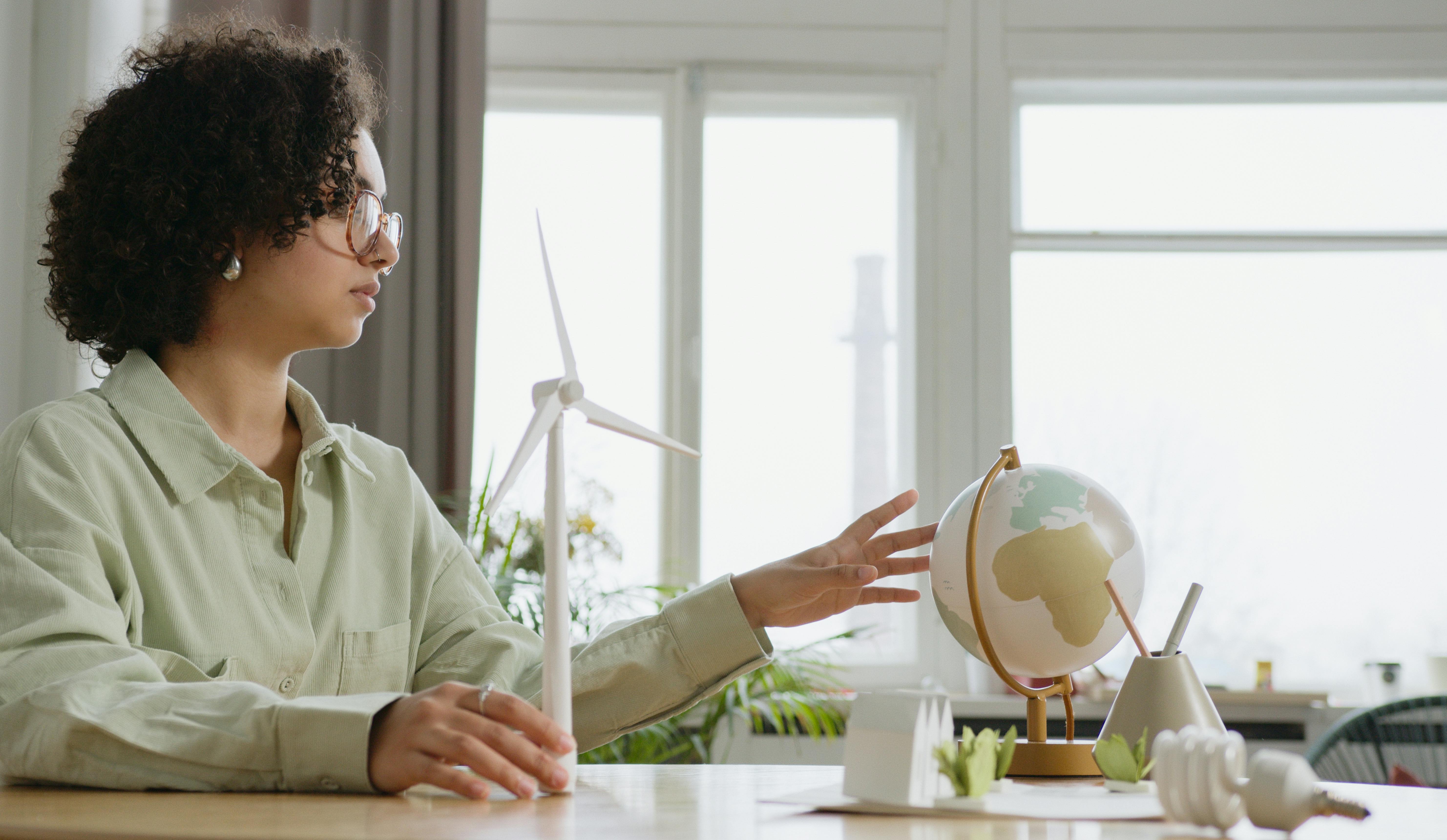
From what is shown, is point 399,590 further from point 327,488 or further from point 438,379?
point 438,379

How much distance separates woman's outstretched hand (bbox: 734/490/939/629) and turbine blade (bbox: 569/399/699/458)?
0.19 meters

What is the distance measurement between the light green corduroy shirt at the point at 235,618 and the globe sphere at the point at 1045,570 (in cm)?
22

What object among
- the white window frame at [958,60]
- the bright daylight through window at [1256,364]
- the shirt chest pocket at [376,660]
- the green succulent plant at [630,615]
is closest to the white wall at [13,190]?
the green succulent plant at [630,615]

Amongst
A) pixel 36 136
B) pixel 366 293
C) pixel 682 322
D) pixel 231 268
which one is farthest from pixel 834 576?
pixel 36 136

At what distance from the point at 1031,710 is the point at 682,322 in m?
2.33

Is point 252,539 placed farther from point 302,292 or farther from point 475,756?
point 475,756

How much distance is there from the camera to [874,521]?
1.17m

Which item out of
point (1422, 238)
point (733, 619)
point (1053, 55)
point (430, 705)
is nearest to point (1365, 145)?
point (1422, 238)

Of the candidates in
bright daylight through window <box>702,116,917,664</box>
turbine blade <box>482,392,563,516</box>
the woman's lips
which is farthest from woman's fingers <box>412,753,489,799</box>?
bright daylight through window <box>702,116,917,664</box>

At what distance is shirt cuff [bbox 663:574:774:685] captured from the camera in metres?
1.13

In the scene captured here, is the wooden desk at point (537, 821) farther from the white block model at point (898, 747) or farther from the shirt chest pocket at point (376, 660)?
the shirt chest pocket at point (376, 660)

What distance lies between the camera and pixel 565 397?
92cm

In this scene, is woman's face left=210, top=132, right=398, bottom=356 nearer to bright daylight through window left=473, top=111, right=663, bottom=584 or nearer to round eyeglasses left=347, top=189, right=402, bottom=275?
round eyeglasses left=347, top=189, right=402, bottom=275

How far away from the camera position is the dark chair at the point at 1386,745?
2516mm
